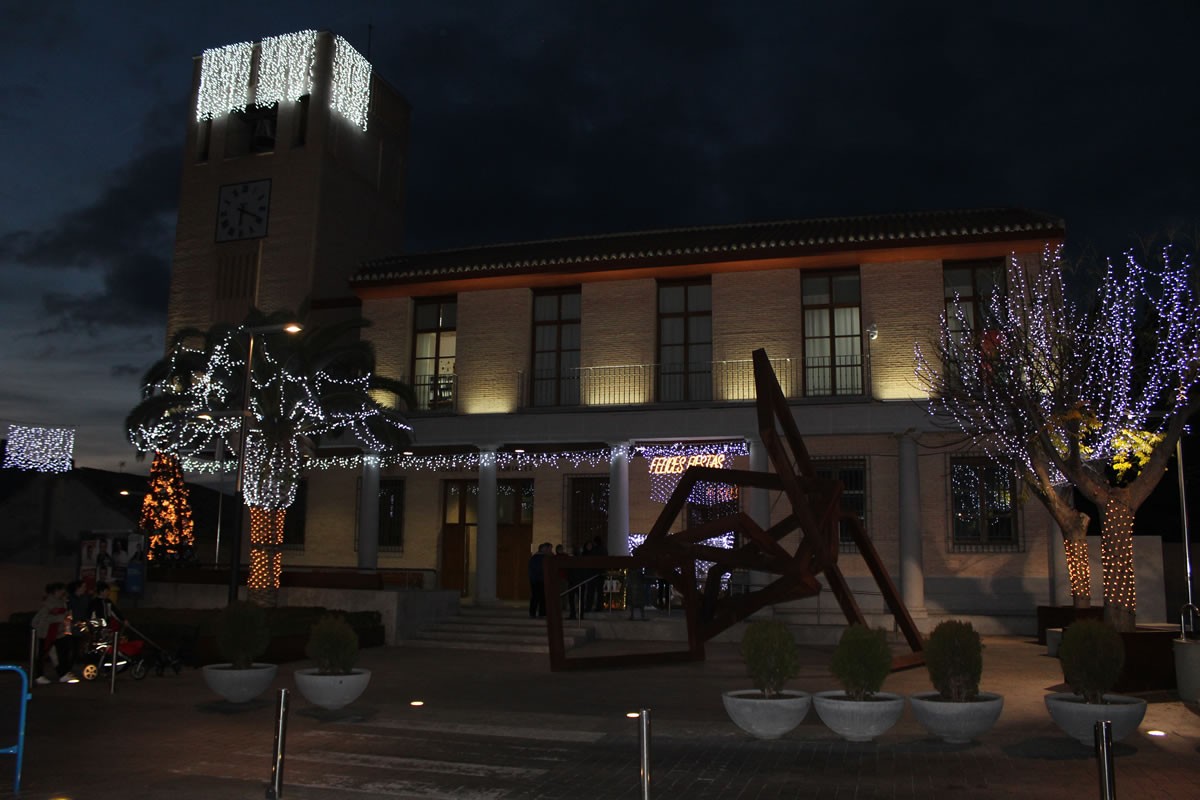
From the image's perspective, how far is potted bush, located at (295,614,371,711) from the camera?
36.3ft

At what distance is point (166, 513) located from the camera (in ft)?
90.7

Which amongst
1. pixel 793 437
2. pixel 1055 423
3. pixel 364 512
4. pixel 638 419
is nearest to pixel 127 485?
pixel 364 512

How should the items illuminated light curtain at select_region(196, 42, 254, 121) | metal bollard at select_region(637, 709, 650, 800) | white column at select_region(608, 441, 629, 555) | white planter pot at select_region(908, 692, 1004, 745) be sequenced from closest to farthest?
metal bollard at select_region(637, 709, 650, 800) → white planter pot at select_region(908, 692, 1004, 745) → white column at select_region(608, 441, 629, 555) → illuminated light curtain at select_region(196, 42, 254, 121)

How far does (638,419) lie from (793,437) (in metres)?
6.87

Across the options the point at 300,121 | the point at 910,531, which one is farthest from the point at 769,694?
the point at 300,121

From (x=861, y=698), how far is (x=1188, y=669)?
4.58m

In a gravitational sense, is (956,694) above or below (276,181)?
below

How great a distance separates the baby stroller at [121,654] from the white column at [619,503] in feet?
30.7

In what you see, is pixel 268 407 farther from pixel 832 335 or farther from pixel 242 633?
pixel 832 335

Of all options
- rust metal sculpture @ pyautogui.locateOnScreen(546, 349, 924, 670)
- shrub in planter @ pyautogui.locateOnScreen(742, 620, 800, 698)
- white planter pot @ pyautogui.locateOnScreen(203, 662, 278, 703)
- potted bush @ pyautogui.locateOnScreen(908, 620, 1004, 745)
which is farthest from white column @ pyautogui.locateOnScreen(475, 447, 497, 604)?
potted bush @ pyautogui.locateOnScreen(908, 620, 1004, 745)

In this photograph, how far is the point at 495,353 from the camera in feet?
82.6

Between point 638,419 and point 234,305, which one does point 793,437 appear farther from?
point 234,305

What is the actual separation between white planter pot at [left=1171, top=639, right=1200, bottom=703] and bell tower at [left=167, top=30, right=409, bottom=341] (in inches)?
846

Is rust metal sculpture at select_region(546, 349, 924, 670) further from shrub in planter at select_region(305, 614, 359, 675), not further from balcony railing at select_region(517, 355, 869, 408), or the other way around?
balcony railing at select_region(517, 355, 869, 408)
